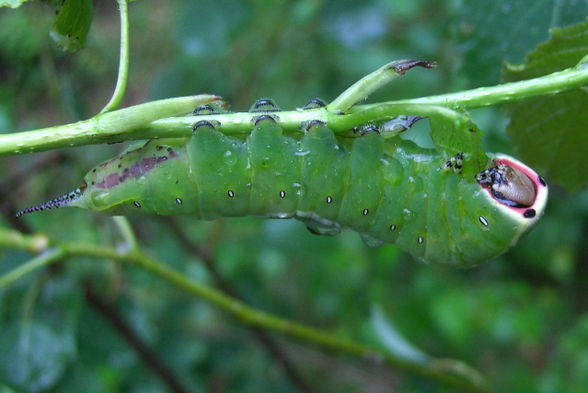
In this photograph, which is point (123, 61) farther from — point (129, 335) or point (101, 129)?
point (129, 335)

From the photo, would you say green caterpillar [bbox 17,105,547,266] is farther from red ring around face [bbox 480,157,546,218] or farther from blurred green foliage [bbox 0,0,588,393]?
blurred green foliage [bbox 0,0,588,393]

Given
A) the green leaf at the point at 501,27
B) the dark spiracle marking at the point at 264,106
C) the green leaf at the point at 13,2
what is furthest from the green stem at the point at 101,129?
the green leaf at the point at 501,27

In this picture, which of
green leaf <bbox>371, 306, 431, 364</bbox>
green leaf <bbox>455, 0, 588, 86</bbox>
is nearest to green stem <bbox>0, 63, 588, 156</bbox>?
green leaf <bbox>455, 0, 588, 86</bbox>

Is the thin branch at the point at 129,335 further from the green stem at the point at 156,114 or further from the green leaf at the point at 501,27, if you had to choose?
the green leaf at the point at 501,27

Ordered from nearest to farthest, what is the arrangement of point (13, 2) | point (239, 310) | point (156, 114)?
point (156, 114), point (13, 2), point (239, 310)

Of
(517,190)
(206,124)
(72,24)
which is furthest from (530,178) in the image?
(72,24)

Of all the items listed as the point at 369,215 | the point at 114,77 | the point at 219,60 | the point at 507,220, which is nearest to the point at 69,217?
the point at 219,60
